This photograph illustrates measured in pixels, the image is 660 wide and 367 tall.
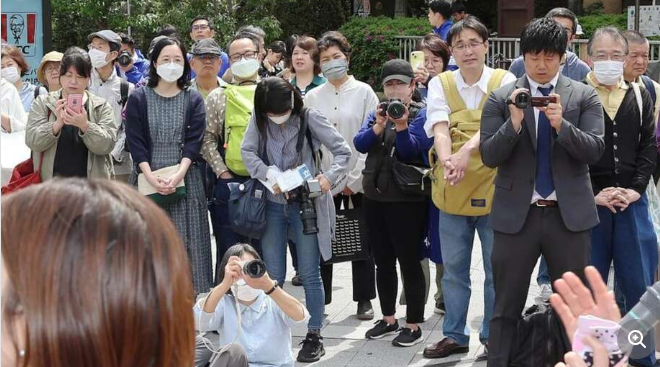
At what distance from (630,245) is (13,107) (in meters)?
4.46

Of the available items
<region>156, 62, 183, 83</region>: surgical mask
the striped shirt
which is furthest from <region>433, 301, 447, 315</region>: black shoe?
<region>156, 62, 183, 83</region>: surgical mask

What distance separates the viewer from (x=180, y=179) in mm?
Answer: 6414

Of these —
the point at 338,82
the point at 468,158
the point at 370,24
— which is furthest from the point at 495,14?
the point at 468,158

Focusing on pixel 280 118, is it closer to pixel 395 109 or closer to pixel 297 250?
pixel 395 109

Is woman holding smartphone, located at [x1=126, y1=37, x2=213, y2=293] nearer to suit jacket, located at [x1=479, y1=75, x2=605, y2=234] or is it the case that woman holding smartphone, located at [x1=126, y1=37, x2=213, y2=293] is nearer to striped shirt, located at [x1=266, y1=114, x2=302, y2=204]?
striped shirt, located at [x1=266, y1=114, x2=302, y2=204]

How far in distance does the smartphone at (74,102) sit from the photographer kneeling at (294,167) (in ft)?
3.52

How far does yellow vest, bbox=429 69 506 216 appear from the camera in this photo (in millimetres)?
5594

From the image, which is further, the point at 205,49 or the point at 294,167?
the point at 205,49

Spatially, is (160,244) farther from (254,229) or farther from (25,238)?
(254,229)

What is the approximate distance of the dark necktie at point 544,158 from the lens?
194 inches

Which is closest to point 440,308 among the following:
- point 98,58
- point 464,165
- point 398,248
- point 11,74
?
point 398,248

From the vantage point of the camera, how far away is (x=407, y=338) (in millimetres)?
6191

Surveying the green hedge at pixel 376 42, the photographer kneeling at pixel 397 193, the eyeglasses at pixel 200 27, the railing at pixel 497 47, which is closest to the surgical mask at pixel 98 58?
the eyeglasses at pixel 200 27

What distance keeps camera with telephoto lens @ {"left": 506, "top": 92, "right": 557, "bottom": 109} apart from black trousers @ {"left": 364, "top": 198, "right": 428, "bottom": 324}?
155 centimetres
